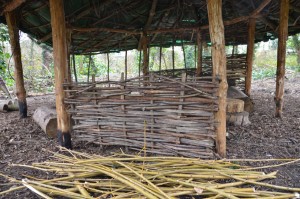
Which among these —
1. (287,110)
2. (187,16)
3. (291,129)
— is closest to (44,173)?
(291,129)

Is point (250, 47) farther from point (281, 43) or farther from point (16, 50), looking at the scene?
point (16, 50)

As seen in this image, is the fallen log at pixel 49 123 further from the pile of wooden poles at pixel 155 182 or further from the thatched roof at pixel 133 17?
the thatched roof at pixel 133 17

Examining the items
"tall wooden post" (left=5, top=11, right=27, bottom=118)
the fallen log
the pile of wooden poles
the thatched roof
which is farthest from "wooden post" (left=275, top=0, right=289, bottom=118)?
"tall wooden post" (left=5, top=11, right=27, bottom=118)

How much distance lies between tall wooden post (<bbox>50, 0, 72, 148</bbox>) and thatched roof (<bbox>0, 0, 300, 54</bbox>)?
158 centimetres

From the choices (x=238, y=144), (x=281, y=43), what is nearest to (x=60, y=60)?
(x=238, y=144)

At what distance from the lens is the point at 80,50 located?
7977 mm

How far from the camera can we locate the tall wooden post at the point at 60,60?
3.01 metres

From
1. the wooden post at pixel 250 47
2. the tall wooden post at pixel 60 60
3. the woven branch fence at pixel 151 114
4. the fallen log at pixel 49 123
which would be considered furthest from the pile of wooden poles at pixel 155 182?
the wooden post at pixel 250 47

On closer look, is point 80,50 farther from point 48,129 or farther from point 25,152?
point 25,152

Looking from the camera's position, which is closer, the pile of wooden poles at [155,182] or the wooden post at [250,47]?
the pile of wooden poles at [155,182]

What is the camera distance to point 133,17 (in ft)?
19.7

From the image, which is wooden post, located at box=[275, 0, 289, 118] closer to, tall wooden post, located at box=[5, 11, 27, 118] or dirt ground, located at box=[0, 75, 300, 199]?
dirt ground, located at box=[0, 75, 300, 199]

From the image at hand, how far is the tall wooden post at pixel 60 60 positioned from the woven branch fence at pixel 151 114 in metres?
0.10

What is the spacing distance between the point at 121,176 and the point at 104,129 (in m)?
1.27
